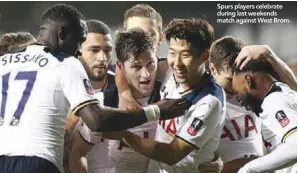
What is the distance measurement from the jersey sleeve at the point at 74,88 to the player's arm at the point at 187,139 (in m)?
0.36

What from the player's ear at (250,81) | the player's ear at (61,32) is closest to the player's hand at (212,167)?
the player's ear at (250,81)

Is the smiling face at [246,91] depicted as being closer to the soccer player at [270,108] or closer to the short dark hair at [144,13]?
the soccer player at [270,108]

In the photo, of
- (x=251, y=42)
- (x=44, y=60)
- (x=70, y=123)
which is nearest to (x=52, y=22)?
(x=44, y=60)

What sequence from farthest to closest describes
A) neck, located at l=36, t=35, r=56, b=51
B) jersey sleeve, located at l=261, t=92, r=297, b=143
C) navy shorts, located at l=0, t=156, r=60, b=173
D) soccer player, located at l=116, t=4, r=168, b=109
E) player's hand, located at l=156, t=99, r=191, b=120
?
soccer player, located at l=116, t=4, r=168, b=109 → jersey sleeve, located at l=261, t=92, r=297, b=143 → player's hand, located at l=156, t=99, r=191, b=120 → neck, located at l=36, t=35, r=56, b=51 → navy shorts, located at l=0, t=156, r=60, b=173

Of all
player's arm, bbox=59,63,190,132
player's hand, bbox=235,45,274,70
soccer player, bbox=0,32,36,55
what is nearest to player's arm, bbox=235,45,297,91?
player's hand, bbox=235,45,274,70

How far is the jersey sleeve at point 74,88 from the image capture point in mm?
2045

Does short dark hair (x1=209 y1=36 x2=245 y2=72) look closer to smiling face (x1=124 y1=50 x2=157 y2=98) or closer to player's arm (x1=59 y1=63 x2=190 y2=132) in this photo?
smiling face (x1=124 y1=50 x2=157 y2=98)

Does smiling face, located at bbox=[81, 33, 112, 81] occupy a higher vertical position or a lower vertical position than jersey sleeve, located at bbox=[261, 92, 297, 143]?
higher

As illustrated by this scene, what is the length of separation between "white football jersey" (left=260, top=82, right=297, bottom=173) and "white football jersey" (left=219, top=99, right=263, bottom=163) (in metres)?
0.04

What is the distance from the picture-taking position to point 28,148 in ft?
6.73

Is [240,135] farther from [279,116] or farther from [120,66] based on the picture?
[120,66]

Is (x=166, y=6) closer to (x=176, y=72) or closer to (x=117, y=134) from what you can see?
(x=176, y=72)

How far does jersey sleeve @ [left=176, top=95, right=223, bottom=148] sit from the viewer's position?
2334mm

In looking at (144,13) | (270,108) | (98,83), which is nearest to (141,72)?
(98,83)
